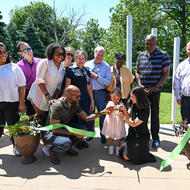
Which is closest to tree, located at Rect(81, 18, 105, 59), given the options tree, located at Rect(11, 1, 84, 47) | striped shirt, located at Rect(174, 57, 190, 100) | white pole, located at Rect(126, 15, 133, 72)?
tree, located at Rect(11, 1, 84, 47)

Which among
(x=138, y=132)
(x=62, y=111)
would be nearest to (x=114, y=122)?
(x=138, y=132)

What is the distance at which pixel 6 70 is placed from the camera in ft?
10.7

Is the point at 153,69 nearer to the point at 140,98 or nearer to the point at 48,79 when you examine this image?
the point at 140,98

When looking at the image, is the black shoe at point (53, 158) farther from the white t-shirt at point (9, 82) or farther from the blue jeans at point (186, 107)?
the blue jeans at point (186, 107)

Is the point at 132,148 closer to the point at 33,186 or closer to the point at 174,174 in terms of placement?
the point at 174,174

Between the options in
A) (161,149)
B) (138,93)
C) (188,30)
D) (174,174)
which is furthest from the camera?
(188,30)

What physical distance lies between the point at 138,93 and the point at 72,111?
1174mm

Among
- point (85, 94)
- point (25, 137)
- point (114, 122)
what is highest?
point (85, 94)

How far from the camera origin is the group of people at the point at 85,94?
3.25 m

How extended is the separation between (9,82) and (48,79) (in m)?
0.64

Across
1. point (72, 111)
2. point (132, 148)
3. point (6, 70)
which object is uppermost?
point (6, 70)

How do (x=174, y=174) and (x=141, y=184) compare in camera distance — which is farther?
(x=174, y=174)

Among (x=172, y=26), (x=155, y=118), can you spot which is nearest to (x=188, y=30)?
(x=172, y=26)

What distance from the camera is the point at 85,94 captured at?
383cm
